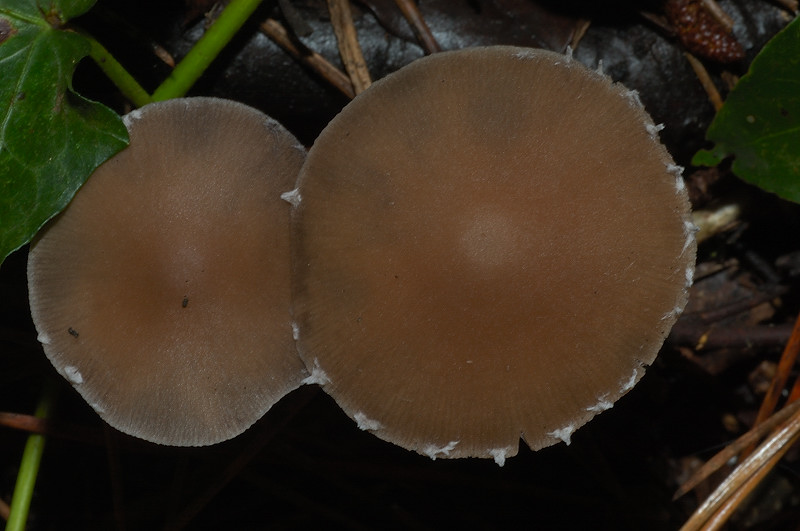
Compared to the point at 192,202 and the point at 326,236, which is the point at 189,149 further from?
the point at 326,236

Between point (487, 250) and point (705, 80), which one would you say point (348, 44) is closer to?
point (487, 250)

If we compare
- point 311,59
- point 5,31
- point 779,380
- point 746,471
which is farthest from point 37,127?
point 779,380

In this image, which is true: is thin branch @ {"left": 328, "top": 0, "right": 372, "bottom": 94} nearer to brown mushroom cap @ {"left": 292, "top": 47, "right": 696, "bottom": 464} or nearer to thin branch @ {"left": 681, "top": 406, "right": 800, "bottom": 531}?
brown mushroom cap @ {"left": 292, "top": 47, "right": 696, "bottom": 464}

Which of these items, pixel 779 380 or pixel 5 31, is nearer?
pixel 5 31

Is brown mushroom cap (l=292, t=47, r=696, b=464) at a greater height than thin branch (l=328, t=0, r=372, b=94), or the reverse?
thin branch (l=328, t=0, r=372, b=94)

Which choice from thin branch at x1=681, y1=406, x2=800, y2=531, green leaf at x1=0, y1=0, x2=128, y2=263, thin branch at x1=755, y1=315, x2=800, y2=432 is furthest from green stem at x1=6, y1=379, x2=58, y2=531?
thin branch at x1=755, y1=315, x2=800, y2=432

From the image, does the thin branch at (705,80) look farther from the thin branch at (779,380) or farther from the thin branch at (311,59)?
the thin branch at (311,59)
